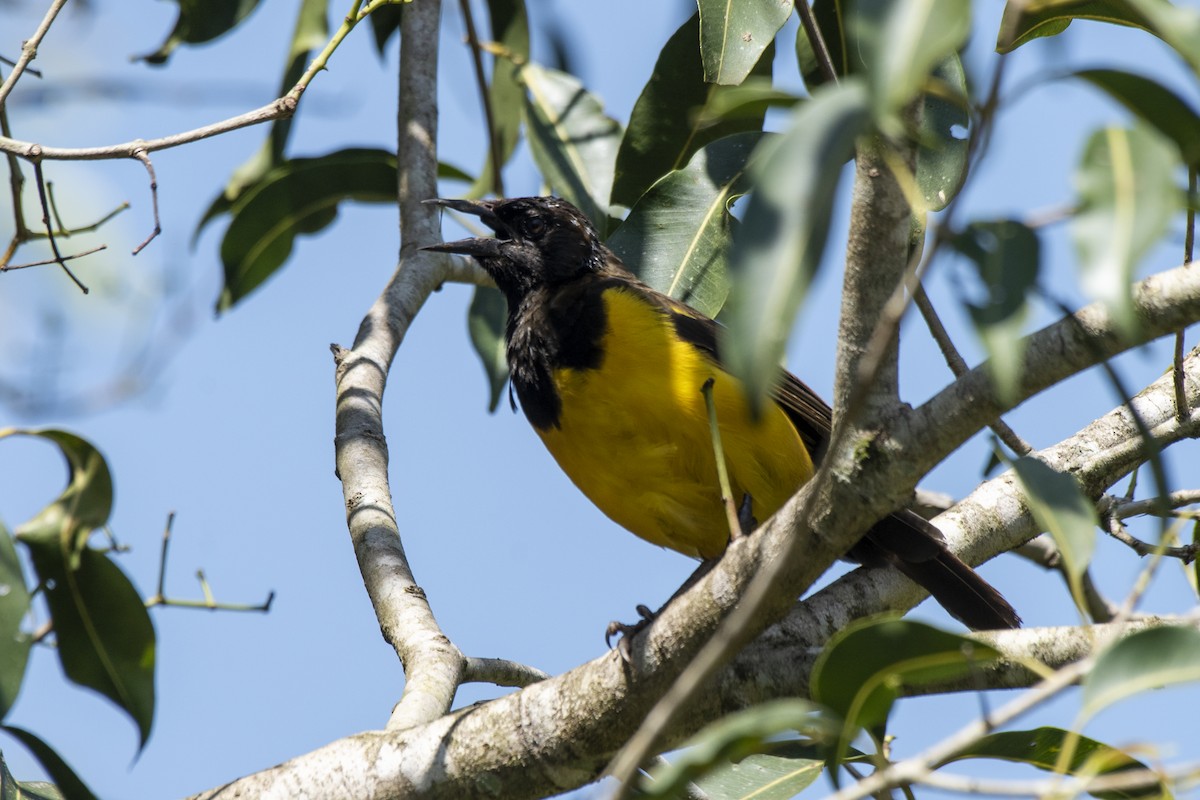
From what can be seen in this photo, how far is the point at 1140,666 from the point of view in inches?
58.4

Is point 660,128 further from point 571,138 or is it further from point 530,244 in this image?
point 571,138

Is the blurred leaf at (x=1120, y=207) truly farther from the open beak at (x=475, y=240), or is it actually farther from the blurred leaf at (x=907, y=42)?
the open beak at (x=475, y=240)

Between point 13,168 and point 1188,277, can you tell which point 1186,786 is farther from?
point 13,168

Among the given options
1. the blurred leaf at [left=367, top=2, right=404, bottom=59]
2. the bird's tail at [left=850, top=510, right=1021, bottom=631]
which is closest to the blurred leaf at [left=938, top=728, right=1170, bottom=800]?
the bird's tail at [left=850, top=510, right=1021, bottom=631]

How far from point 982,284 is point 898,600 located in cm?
230

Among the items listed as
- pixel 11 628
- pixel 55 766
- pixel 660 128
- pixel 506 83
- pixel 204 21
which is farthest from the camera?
pixel 506 83

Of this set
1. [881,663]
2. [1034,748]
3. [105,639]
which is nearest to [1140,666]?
[881,663]

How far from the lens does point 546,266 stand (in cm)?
461

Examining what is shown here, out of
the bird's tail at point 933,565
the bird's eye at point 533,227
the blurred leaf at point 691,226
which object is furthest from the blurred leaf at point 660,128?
the bird's tail at point 933,565

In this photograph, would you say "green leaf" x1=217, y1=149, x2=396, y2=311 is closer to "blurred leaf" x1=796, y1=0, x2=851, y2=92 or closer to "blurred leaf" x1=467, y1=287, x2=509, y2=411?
"blurred leaf" x1=467, y1=287, x2=509, y2=411

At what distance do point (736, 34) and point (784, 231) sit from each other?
2.23 metres

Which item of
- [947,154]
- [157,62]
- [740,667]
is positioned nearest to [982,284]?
[740,667]

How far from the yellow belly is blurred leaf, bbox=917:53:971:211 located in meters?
0.77

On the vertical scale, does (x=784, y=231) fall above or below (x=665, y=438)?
below
